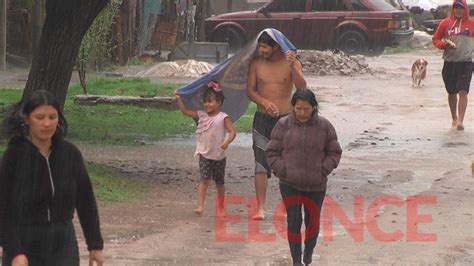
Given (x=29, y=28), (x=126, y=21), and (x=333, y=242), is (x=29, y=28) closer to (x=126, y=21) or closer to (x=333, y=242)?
(x=126, y=21)

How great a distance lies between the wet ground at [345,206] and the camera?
8039 millimetres

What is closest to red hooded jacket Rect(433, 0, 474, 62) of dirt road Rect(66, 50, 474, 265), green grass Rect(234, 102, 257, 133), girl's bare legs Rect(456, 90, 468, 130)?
girl's bare legs Rect(456, 90, 468, 130)

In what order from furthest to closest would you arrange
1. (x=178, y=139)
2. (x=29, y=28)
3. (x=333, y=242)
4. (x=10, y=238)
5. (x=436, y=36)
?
(x=29, y=28) < (x=436, y=36) < (x=178, y=139) < (x=333, y=242) < (x=10, y=238)

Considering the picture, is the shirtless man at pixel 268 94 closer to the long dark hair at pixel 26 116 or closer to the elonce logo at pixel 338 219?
the elonce logo at pixel 338 219

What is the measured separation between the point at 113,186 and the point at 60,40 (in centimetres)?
164

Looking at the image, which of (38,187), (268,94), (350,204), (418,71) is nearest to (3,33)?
(418,71)

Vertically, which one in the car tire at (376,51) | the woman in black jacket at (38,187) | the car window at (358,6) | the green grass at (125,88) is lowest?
the car tire at (376,51)

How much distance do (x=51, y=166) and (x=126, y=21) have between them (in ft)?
64.2

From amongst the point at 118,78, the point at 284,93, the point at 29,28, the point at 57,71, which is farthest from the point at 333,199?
the point at 29,28

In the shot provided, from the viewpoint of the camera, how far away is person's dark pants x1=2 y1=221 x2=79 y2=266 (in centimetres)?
517

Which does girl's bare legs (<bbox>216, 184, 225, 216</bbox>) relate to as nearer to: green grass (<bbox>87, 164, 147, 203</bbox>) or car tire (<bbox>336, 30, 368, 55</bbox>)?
green grass (<bbox>87, 164, 147, 203</bbox>)

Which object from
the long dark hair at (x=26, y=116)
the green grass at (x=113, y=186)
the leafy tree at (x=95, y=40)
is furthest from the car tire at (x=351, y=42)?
the long dark hair at (x=26, y=116)

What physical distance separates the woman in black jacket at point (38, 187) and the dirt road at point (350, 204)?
237 cm

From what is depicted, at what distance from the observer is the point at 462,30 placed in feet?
49.2
